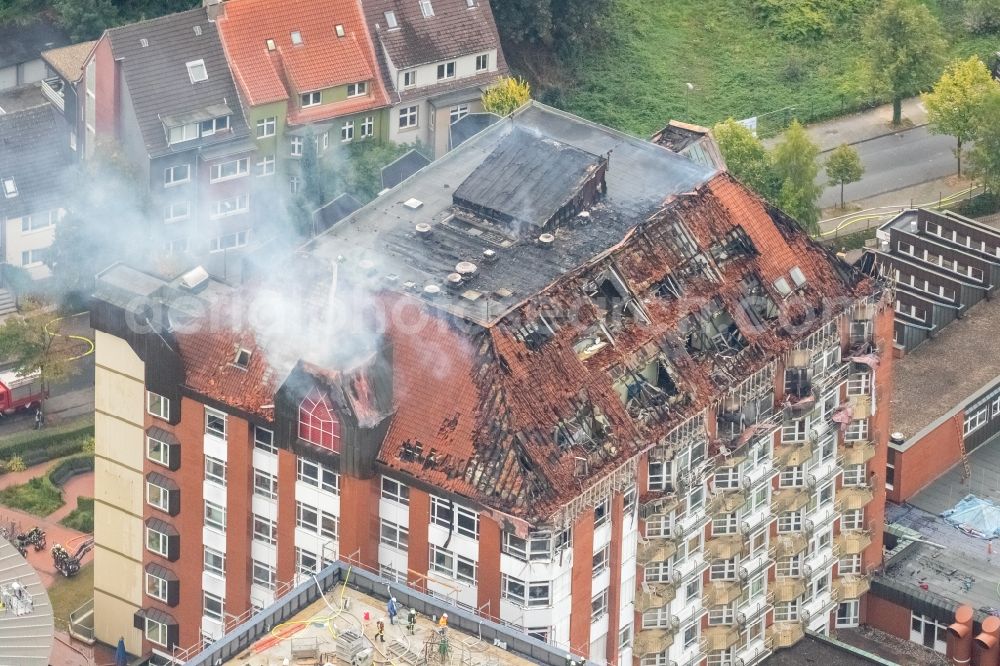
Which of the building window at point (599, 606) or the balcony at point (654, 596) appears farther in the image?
the balcony at point (654, 596)

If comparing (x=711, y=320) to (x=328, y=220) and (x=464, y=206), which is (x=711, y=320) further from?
(x=328, y=220)

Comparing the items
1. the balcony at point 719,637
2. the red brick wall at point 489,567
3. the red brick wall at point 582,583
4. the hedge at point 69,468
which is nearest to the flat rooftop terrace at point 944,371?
the balcony at point 719,637

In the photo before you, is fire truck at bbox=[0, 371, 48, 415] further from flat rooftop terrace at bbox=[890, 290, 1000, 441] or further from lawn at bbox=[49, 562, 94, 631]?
flat rooftop terrace at bbox=[890, 290, 1000, 441]

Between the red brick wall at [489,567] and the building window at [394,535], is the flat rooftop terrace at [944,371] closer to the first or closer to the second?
the red brick wall at [489,567]

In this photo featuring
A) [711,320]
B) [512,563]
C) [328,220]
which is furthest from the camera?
[328,220]

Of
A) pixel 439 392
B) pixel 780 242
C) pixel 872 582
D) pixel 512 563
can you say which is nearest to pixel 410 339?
pixel 439 392

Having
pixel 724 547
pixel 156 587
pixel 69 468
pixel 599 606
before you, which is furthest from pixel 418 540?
pixel 69 468

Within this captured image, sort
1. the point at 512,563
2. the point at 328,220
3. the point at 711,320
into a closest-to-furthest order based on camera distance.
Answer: the point at 512,563 < the point at 711,320 < the point at 328,220
